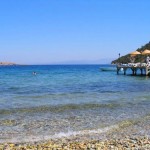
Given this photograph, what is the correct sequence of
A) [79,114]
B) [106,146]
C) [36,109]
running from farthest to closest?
[36,109]
[79,114]
[106,146]

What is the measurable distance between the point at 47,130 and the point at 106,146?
3554 millimetres

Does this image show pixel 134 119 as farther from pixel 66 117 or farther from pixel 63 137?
pixel 63 137

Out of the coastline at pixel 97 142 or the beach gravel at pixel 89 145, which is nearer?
the beach gravel at pixel 89 145

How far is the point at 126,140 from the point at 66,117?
214 inches

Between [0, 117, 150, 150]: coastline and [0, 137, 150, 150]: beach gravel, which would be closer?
[0, 137, 150, 150]: beach gravel

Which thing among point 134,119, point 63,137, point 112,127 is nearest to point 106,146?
point 63,137

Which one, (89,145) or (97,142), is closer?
(89,145)

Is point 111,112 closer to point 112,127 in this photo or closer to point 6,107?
point 112,127

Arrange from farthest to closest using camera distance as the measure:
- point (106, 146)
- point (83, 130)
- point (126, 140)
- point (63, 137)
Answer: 1. point (83, 130)
2. point (63, 137)
3. point (126, 140)
4. point (106, 146)

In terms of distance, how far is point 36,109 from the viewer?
19.8m

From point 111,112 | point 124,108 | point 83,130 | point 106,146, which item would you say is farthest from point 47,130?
point 124,108

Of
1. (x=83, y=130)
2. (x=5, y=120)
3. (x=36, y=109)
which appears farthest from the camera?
(x=36, y=109)

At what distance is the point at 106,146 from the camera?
10.8 m

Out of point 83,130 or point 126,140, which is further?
point 83,130
